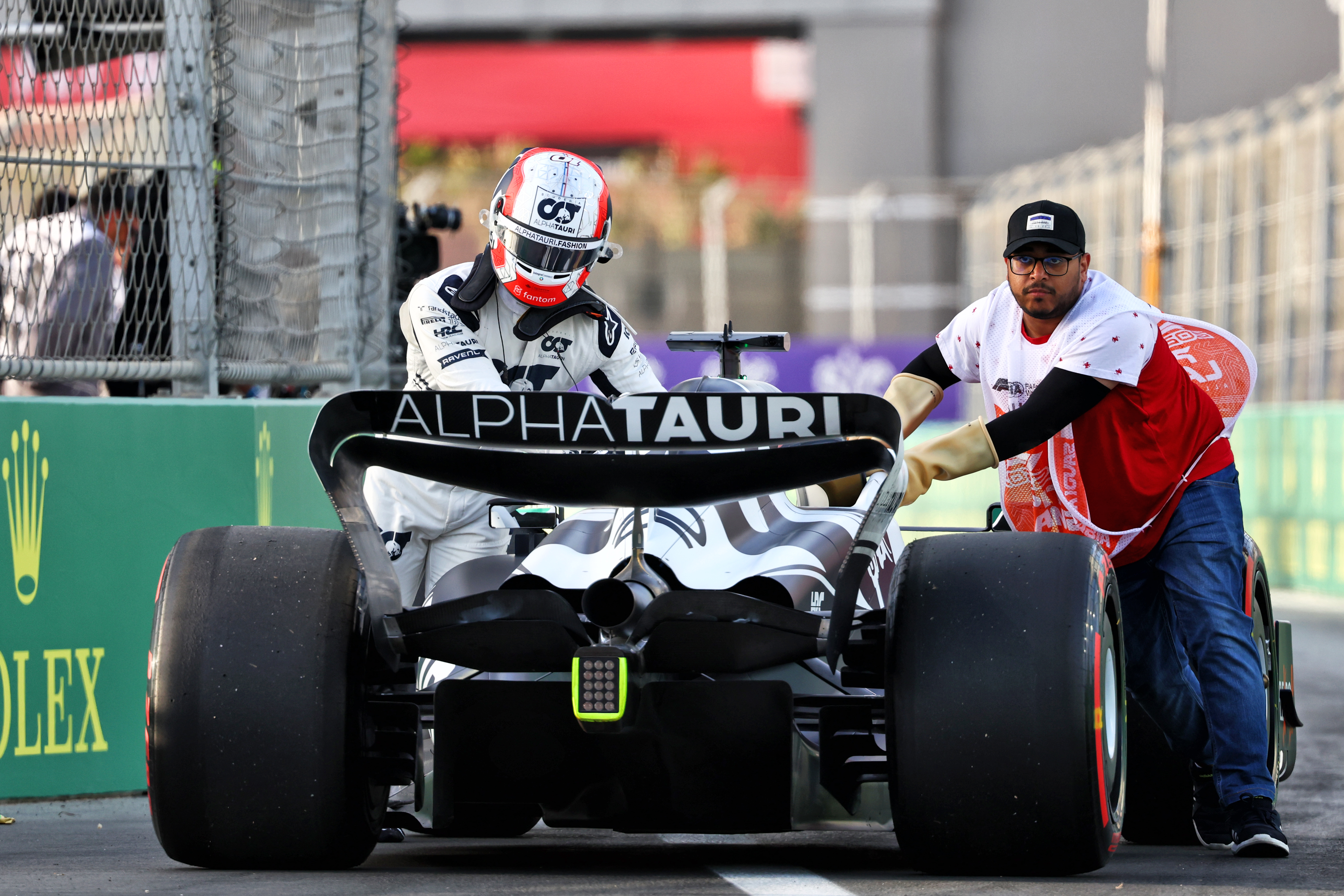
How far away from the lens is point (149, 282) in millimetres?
7645

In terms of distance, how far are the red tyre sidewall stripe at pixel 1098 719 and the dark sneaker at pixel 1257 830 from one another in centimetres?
106

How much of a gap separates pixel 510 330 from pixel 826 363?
2042 cm

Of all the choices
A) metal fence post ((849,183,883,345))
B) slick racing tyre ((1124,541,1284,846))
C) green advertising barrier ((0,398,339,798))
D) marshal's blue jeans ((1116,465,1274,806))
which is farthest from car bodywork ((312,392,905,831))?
metal fence post ((849,183,883,345))

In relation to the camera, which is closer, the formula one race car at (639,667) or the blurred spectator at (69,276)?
the formula one race car at (639,667)

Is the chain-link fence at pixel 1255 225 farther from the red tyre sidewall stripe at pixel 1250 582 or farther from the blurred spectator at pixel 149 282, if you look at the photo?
the blurred spectator at pixel 149 282

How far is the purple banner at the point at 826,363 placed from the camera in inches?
1028

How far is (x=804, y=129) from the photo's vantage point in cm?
3781

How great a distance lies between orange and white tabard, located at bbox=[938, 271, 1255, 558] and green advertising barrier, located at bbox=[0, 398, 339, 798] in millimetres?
2580

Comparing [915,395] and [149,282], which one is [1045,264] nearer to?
[915,395]

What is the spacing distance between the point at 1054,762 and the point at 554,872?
1.22m

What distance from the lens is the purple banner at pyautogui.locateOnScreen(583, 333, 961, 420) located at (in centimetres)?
2611

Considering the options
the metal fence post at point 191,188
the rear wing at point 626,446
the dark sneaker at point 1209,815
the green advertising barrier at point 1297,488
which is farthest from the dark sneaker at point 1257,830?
the green advertising barrier at point 1297,488

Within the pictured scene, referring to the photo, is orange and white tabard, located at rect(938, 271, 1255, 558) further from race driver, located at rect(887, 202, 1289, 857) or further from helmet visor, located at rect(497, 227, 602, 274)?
helmet visor, located at rect(497, 227, 602, 274)

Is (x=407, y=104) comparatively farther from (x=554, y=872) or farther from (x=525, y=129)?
(x=554, y=872)
